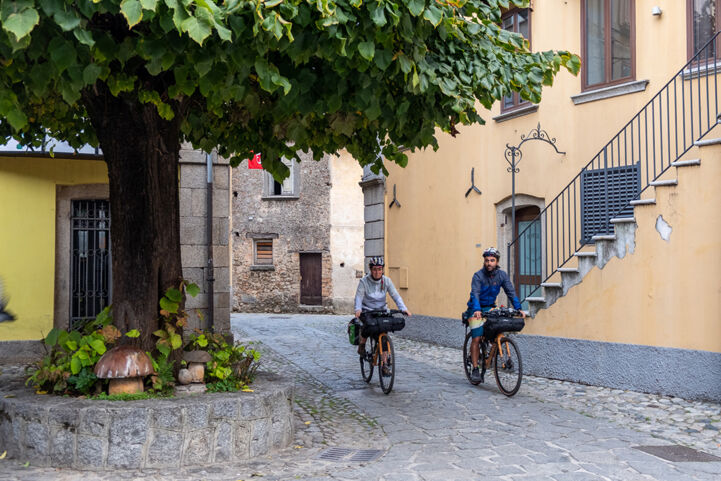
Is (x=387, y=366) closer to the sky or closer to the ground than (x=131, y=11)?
closer to the ground

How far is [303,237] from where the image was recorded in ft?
81.8

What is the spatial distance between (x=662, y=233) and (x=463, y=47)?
12.8ft

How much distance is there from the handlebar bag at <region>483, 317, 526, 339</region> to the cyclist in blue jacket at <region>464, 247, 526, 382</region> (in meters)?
0.18

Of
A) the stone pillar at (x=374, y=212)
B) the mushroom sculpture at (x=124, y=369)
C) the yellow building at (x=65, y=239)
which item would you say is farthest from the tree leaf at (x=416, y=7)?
the stone pillar at (x=374, y=212)

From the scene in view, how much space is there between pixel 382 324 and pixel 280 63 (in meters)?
3.89

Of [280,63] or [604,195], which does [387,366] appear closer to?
[280,63]

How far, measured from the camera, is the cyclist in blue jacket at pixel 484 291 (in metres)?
8.46

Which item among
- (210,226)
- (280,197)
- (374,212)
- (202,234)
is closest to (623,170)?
(210,226)

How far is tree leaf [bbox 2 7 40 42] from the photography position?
138 inches

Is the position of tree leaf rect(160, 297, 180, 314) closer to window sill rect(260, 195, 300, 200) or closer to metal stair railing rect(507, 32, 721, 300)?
metal stair railing rect(507, 32, 721, 300)

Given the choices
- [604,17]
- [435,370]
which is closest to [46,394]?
[435,370]

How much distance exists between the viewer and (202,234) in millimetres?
11133

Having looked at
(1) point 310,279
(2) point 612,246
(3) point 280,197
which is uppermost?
(3) point 280,197

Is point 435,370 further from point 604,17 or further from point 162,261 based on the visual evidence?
point 604,17
